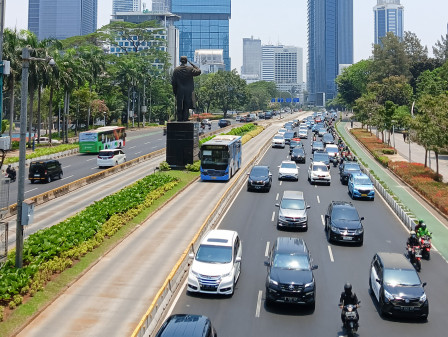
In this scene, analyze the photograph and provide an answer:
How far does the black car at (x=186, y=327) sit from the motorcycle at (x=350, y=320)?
445cm

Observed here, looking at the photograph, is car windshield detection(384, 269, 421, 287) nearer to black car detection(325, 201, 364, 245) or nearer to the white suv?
the white suv

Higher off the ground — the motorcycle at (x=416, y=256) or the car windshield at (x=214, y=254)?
the car windshield at (x=214, y=254)

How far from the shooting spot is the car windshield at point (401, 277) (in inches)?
683

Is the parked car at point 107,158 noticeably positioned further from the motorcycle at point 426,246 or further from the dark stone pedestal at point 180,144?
the motorcycle at point 426,246

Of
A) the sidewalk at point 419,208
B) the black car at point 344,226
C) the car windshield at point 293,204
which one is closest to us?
the black car at point 344,226

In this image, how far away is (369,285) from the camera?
20172 mm

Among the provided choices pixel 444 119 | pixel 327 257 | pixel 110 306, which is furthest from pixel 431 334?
pixel 444 119

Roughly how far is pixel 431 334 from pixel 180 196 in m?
23.8

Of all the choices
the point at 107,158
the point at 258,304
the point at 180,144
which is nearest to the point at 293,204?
the point at 258,304

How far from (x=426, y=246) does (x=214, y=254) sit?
10.9m

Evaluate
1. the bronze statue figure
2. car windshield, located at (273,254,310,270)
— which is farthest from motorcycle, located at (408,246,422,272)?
the bronze statue figure

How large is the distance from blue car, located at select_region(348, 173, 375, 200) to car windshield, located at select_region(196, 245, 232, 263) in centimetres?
2009

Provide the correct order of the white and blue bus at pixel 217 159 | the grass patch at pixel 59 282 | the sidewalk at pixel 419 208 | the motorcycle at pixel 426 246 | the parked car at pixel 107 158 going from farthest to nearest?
1. the parked car at pixel 107 158
2. the white and blue bus at pixel 217 159
3. the sidewalk at pixel 419 208
4. the motorcycle at pixel 426 246
5. the grass patch at pixel 59 282

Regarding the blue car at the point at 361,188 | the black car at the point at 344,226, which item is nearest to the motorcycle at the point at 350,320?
the black car at the point at 344,226
